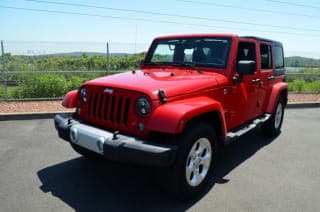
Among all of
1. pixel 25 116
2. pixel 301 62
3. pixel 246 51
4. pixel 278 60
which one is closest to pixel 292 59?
pixel 301 62

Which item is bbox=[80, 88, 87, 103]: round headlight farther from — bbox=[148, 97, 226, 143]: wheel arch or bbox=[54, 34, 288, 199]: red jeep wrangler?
bbox=[148, 97, 226, 143]: wheel arch

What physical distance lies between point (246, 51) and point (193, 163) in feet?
7.61

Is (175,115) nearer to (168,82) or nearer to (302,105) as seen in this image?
(168,82)

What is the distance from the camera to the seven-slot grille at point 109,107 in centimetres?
339

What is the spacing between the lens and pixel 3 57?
8.91 metres

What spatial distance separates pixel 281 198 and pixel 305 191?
17.3 inches

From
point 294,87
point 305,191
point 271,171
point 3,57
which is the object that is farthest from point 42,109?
point 294,87

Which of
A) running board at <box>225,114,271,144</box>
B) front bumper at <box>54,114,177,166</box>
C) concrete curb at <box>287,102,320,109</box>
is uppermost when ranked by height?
front bumper at <box>54,114,177,166</box>

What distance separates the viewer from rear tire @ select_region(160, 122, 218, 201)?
322 cm

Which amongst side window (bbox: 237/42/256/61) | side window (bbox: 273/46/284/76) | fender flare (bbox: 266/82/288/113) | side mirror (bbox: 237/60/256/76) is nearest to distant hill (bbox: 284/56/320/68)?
side window (bbox: 273/46/284/76)

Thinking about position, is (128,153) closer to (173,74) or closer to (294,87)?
(173,74)

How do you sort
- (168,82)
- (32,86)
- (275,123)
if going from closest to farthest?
1. (168,82)
2. (275,123)
3. (32,86)

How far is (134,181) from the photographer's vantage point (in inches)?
156

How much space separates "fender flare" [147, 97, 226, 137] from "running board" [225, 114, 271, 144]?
0.85m
